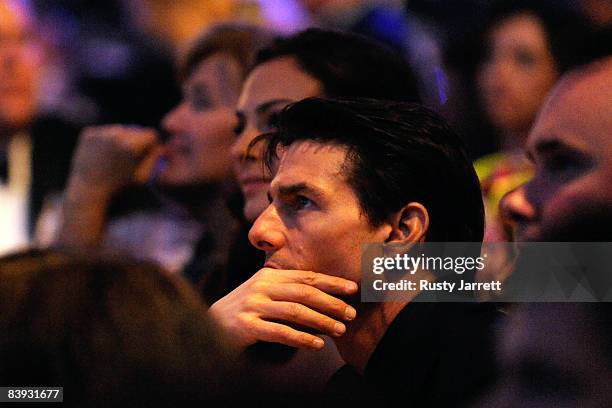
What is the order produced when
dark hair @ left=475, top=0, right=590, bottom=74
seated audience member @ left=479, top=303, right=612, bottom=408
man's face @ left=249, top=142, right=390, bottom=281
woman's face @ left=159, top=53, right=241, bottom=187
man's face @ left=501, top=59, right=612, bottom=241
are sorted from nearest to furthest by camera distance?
1. seated audience member @ left=479, top=303, right=612, bottom=408
2. man's face @ left=501, top=59, right=612, bottom=241
3. man's face @ left=249, top=142, right=390, bottom=281
4. dark hair @ left=475, top=0, right=590, bottom=74
5. woman's face @ left=159, top=53, right=241, bottom=187

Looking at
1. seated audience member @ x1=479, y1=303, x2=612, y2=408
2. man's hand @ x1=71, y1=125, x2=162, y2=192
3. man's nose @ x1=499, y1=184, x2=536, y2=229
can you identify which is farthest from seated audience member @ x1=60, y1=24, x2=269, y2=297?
seated audience member @ x1=479, y1=303, x2=612, y2=408

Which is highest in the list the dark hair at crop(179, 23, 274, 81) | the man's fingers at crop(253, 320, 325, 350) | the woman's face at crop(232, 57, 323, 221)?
the dark hair at crop(179, 23, 274, 81)

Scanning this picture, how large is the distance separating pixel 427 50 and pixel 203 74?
0.80m

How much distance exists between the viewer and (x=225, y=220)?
2.69 metres

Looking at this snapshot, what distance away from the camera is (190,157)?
107 inches

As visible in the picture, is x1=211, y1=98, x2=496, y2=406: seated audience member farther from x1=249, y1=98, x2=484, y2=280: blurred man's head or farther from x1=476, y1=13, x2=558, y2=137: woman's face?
x1=476, y1=13, x2=558, y2=137: woman's face

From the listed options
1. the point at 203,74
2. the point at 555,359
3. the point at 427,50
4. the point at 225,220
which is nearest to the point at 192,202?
the point at 225,220

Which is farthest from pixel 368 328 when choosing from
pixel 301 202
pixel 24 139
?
pixel 24 139

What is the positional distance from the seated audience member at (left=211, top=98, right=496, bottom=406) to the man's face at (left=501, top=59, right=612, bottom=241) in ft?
0.34

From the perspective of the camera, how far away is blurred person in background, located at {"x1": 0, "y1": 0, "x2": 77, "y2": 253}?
3.55 m

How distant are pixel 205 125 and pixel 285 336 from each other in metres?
1.18

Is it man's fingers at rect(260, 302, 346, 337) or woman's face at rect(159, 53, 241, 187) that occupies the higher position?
woman's face at rect(159, 53, 241, 187)

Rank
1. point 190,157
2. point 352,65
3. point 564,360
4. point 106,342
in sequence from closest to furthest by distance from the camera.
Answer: point 106,342
point 564,360
point 352,65
point 190,157

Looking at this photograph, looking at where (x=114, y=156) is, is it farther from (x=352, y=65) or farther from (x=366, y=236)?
(x=366, y=236)
